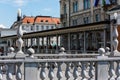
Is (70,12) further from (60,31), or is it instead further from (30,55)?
(30,55)

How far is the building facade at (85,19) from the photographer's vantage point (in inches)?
1602

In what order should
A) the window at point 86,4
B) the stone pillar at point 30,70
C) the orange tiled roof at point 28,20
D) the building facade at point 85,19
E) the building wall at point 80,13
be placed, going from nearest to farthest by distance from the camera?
the stone pillar at point 30,70
the building facade at point 85,19
the building wall at point 80,13
the window at point 86,4
the orange tiled roof at point 28,20

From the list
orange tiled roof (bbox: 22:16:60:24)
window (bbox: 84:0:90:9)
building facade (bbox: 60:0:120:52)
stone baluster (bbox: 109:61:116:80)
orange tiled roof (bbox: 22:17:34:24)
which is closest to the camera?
stone baluster (bbox: 109:61:116:80)

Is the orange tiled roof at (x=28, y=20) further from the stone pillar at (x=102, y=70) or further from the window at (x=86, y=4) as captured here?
the stone pillar at (x=102, y=70)

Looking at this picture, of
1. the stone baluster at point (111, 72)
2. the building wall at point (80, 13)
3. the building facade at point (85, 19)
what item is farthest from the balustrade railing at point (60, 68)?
the building wall at point (80, 13)

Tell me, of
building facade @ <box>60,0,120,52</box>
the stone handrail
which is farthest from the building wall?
the stone handrail

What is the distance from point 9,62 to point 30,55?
0.62 m

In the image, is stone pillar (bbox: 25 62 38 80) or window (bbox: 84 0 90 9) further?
window (bbox: 84 0 90 9)

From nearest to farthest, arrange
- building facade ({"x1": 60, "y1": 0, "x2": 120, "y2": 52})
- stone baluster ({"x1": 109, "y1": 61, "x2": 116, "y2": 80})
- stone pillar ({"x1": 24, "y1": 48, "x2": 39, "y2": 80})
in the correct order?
stone pillar ({"x1": 24, "y1": 48, "x2": 39, "y2": 80}) → stone baluster ({"x1": 109, "y1": 61, "x2": 116, "y2": 80}) → building facade ({"x1": 60, "y1": 0, "x2": 120, "y2": 52})

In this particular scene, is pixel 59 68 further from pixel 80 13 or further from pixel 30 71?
pixel 80 13

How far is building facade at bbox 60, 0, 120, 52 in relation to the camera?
40.7 meters

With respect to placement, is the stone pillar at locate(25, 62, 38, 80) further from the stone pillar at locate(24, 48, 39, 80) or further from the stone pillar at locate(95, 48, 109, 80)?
the stone pillar at locate(95, 48, 109, 80)

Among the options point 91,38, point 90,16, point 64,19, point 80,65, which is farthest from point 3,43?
point 80,65

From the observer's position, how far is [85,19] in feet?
196
